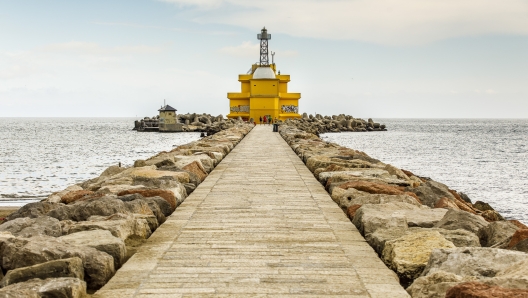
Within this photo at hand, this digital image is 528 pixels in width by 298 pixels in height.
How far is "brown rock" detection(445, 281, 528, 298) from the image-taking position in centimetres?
265

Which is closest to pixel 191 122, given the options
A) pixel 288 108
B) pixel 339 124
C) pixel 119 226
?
pixel 339 124

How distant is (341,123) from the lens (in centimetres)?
5966

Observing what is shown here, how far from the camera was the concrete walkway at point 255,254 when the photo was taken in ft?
11.2

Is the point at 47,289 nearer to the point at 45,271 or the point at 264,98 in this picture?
the point at 45,271

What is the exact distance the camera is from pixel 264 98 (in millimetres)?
41531

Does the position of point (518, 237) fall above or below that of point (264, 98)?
below

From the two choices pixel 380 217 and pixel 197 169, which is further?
pixel 197 169

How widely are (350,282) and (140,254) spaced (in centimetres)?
155

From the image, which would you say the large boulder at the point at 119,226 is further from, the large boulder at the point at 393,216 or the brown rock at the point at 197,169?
the brown rock at the point at 197,169

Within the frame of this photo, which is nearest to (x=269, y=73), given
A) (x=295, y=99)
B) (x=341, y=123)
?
(x=295, y=99)

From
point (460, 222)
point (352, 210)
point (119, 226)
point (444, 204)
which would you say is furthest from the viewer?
point (444, 204)

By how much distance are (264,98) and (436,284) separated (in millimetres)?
38736

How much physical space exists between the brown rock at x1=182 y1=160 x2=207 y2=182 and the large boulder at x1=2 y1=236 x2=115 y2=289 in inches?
174

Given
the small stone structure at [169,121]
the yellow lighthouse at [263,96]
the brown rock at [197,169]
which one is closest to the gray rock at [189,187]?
the brown rock at [197,169]
